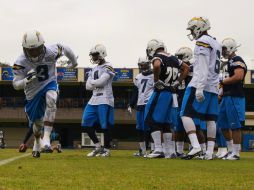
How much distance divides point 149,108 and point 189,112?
0.95 m

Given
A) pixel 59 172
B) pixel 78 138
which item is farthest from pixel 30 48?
pixel 78 138

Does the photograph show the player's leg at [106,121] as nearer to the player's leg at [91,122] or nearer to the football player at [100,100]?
the football player at [100,100]

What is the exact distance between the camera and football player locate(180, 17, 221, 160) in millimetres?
8195

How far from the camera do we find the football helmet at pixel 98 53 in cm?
1070

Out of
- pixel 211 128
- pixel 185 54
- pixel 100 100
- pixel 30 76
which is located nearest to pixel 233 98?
pixel 185 54

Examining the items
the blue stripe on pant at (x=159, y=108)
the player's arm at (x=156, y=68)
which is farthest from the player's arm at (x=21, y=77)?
the blue stripe on pant at (x=159, y=108)

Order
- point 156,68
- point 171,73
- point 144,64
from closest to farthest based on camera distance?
point 156,68 < point 171,73 < point 144,64

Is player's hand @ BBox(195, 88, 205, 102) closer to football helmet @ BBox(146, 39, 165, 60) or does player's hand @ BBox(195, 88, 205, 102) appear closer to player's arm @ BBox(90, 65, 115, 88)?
football helmet @ BBox(146, 39, 165, 60)

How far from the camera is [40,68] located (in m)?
Answer: 8.38

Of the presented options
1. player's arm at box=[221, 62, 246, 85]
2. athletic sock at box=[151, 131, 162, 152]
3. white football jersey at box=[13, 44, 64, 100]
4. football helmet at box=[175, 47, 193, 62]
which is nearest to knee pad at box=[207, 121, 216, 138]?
athletic sock at box=[151, 131, 162, 152]

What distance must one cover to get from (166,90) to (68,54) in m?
1.75

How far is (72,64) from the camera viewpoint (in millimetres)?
9141

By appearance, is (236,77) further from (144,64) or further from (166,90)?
(144,64)

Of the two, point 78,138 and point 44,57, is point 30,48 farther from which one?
point 78,138
